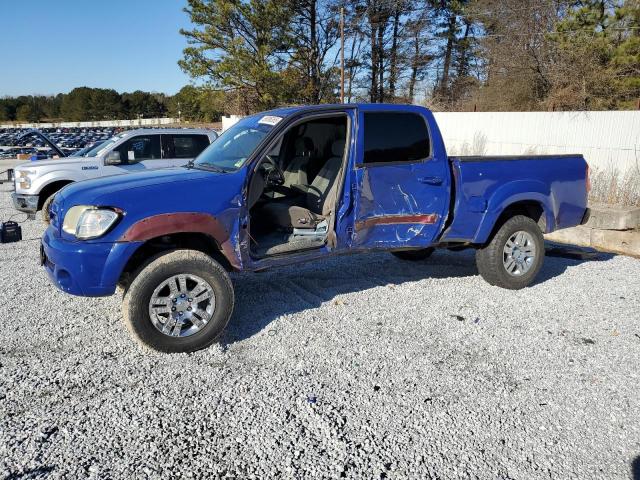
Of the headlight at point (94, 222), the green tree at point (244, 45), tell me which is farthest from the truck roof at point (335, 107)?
the green tree at point (244, 45)

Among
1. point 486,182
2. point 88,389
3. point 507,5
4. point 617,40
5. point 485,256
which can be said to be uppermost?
point 507,5

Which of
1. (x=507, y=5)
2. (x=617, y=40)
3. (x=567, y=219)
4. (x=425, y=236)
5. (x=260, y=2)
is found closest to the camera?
(x=425, y=236)

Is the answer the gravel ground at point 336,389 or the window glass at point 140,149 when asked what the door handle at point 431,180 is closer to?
the gravel ground at point 336,389

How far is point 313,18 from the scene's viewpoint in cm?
3575

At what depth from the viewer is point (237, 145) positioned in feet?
15.7

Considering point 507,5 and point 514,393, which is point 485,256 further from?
point 507,5

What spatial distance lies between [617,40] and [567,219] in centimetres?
1767

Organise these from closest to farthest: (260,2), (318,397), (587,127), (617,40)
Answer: (318,397) → (587,127) → (617,40) → (260,2)

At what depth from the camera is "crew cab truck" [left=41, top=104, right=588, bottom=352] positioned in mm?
3771

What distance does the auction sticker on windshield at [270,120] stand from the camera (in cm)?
458

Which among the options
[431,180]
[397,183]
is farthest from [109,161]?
[431,180]

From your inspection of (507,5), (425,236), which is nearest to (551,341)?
(425,236)

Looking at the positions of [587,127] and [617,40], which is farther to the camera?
[617,40]

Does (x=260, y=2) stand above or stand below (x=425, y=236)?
above
